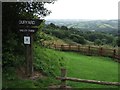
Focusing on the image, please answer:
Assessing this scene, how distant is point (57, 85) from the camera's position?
37.9 feet

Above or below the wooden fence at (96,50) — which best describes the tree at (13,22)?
above

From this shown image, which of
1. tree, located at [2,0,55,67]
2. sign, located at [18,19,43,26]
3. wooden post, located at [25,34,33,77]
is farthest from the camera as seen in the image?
tree, located at [2,0,55,67]

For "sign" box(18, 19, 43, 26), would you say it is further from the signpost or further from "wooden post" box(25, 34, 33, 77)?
"wooden post" box(25, 34, 33, 77)

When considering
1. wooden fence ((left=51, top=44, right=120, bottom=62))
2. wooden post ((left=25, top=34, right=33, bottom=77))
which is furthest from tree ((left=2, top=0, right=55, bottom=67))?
wooden fence ((left=51, top=44, right=120, bottom=62))

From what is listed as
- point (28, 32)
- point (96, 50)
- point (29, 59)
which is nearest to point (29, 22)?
point (28, 32)

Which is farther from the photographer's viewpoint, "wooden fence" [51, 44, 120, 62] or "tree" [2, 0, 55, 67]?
"wooden fence" [51, 44, 120, 62]

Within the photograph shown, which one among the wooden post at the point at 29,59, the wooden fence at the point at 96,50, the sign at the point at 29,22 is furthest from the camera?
the wooden fence at the point at 96,50

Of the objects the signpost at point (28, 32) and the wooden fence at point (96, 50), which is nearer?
the signpost at point (28, 32)

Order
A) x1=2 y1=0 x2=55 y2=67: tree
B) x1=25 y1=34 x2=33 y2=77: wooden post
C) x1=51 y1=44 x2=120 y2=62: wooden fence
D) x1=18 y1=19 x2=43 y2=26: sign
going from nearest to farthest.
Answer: x1=18 y1=19 x2=43 y2=26: sign
x1=25 y1=34 x2=33 y2=77: wooden post
x1=2 y1=0 x2=55 y2=67: tree
x1=51 y1=44 x2=120 y2=62: wooden fence

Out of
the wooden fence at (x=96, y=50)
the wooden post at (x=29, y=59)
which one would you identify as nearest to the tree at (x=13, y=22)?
the wooden post at (x=29, y=59)

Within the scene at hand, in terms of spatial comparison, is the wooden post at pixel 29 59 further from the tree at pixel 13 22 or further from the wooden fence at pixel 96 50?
the wooden fence at pixel 96 50

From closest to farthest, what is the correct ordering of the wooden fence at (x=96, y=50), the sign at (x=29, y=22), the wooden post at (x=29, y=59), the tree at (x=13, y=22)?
the sign at (x=29, y=22), the wooden post at (x=29, y=59), the tree at (x=13, y=22), the wooden fence at (x=96, y=50)

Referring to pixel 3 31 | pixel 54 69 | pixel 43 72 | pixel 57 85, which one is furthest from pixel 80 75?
pixel 3 31

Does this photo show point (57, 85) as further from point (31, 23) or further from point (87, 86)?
point (31, 23)
